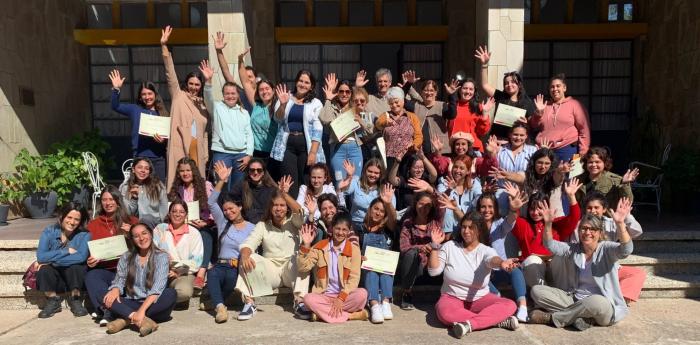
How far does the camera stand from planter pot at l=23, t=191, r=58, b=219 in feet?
24.8

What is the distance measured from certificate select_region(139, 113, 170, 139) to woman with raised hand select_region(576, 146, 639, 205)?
422 cm

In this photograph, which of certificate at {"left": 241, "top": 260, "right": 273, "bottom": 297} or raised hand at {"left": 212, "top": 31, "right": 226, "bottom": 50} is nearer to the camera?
certificate at {"left": 241, "top": 260, "right": 273, "bottom": 297}

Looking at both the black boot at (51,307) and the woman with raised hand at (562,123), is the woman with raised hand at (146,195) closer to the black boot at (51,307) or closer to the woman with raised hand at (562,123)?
the black boot at (51,307)

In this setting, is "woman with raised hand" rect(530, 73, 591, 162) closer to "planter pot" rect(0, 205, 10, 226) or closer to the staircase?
the staircase

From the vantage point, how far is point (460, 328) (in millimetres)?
3949

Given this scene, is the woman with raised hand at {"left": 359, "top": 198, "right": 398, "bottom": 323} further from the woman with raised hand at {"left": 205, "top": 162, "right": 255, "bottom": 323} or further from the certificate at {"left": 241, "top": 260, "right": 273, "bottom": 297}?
the woman with raised hand at {"left": 205, "top": 162, "right": 255, "bottom": 323}

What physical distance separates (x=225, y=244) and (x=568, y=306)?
2910mm

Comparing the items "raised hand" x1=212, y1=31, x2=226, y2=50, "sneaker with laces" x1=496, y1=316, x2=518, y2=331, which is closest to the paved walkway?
"sneaker with laces" x1=496, y1=316, x2=518, y2=331

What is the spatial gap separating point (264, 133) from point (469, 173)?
2198mm

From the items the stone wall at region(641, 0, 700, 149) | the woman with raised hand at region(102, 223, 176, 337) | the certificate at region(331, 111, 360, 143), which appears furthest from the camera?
the stone wall at region(641, 0, 700, 149)

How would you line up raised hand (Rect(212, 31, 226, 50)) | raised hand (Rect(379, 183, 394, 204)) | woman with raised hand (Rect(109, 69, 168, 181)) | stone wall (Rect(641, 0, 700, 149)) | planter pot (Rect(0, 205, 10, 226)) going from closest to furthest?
raised hand (Rect(379, 183, 394, 204)) < woman with raised hand (Rect(109, 69, 168, 181)) < raised hand (Rect(212, 31, 226, 50)) < planter pot (Rect(0, 205, 10, 226)) < stone wall (Rect(641, 0, 700, 149))

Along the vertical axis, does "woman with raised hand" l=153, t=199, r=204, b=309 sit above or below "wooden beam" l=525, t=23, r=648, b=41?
below

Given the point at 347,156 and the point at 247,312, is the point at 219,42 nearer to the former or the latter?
the point at 347,156

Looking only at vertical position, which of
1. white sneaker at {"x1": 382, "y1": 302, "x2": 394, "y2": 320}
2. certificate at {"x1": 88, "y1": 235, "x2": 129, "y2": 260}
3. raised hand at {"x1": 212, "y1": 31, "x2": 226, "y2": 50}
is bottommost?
white sneaker at {"x1": 382, "y1": 302, "x2": 394, "y2": 320}
